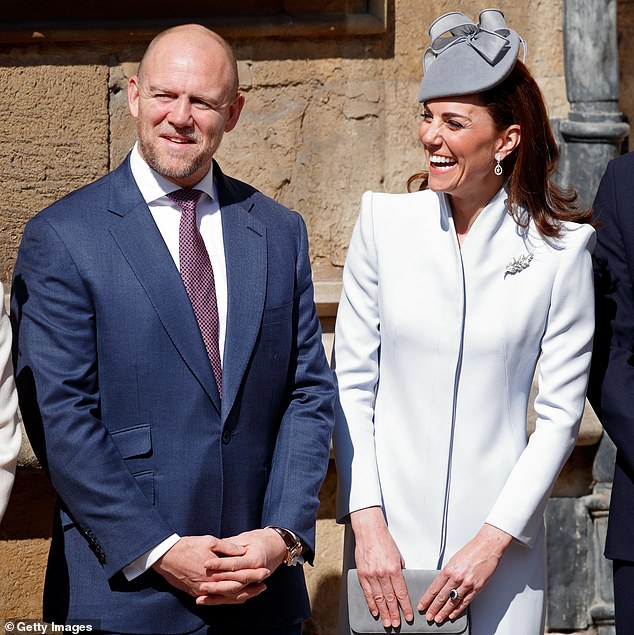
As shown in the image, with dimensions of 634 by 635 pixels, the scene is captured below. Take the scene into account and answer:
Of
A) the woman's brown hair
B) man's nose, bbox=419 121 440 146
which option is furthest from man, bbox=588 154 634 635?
man's nose, bbox=419 121 440 146

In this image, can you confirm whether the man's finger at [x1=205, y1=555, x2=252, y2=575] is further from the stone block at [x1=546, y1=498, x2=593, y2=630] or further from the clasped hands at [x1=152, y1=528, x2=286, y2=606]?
the stone block at [x1=546, y1=498, x2=593, y2=630]

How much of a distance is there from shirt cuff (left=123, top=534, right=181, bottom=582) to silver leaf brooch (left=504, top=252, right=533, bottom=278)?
1025 mm

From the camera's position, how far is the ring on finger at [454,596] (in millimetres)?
3150

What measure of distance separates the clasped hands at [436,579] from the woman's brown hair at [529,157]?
0.77 meters

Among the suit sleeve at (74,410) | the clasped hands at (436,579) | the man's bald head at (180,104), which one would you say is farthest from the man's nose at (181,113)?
the clasped hands at (436,579)

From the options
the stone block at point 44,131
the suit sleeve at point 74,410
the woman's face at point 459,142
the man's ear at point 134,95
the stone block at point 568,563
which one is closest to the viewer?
the suit sleeve at point 74,410

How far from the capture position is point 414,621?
3162mm

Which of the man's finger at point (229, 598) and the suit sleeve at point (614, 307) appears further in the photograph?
the suit sleeve at point (614, 307)

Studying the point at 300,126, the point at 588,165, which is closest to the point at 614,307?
the point at 588,165

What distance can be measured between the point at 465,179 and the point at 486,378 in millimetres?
486

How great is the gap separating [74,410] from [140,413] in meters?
0.16

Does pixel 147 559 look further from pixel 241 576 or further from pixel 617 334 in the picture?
pixel 617 334

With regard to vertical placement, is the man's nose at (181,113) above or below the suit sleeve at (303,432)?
above

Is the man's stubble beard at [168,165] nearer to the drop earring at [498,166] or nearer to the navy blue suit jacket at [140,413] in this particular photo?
the navy blue suit jacket at [140,413]
